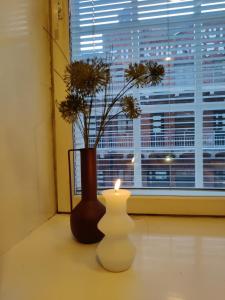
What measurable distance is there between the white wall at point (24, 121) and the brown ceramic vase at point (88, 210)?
0.18 meters

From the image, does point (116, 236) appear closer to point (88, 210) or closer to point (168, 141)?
point (88, 210)

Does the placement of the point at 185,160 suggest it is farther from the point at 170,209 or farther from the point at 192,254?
the point at 192,254

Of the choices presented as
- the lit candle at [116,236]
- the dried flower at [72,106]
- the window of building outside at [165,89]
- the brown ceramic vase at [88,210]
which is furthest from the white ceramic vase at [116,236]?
the window of building outside at [165,89]

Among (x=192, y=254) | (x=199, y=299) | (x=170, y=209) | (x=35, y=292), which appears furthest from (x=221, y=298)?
(x=170, y=209)

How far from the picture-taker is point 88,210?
810mm

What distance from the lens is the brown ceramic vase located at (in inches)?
31.7

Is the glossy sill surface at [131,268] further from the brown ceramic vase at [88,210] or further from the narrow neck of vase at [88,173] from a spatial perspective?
the narrow neck of vase at [88,173]

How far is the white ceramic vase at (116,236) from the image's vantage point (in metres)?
0.65

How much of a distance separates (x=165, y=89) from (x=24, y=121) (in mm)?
523

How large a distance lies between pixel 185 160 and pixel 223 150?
140mm

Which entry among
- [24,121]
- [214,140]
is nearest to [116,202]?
[24,121]

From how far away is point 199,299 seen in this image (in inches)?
21.4

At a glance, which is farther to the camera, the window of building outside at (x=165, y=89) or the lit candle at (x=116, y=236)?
the window of building outside at (x=165, y=89)

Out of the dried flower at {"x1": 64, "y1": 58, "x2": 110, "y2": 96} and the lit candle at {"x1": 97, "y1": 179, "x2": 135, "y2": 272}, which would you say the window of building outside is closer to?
the dried flower at {"x1": 64, "y1": 58, "x2": 110, "y2": 96}
